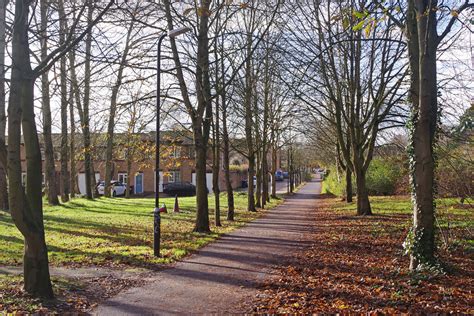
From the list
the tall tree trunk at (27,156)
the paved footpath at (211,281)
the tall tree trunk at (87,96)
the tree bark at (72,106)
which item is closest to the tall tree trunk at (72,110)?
the tree bark at (72,106)

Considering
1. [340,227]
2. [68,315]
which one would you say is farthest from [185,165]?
[68,315]

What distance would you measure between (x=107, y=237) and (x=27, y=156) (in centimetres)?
744

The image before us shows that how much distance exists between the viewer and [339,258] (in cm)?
1009

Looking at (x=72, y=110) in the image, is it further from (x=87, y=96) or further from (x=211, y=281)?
(x=211, y=281)

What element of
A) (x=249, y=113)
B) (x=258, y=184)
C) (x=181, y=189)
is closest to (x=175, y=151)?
(x=249, y=113)

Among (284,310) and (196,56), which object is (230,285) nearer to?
(284,310)

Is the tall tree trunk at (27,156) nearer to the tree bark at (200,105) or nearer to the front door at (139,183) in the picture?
the tree bark at (200,105)

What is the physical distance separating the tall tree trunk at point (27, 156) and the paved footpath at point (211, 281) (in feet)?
3.55

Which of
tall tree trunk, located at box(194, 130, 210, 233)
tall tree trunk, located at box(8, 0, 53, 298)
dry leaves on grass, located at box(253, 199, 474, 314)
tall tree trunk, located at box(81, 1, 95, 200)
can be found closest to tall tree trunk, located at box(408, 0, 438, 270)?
dry leaves on grass, located at box(253, 199, 474, 314)

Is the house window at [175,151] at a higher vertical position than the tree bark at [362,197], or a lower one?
higher

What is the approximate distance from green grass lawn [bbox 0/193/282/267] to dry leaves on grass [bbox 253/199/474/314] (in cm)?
324

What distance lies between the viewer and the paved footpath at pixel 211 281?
632 cm

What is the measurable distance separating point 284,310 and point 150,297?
6.77 feet

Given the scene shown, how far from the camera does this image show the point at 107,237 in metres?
13.5
